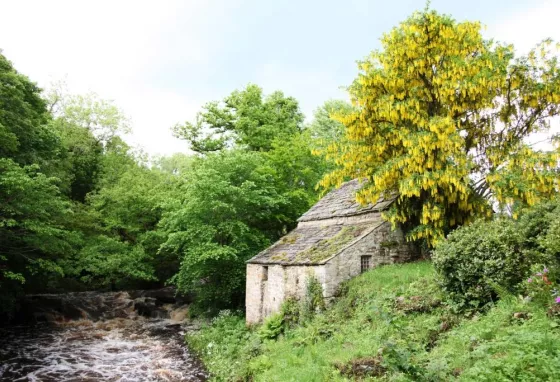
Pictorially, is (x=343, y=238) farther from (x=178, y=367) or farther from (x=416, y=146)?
(x=178, y=367)

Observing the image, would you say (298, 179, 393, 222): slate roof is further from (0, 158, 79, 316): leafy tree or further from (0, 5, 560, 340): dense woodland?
(0, 158, 79, 316): leafy tree

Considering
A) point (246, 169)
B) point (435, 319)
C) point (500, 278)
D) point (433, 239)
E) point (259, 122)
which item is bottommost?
point (435, 319)

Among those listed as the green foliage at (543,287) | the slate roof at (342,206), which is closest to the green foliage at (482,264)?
the green foliage at (543,287)

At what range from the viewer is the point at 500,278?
8.17m

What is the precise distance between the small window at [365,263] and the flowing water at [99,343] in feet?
21.3

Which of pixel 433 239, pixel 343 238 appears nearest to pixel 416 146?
pixel 433 239

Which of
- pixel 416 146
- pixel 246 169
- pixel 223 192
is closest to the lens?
pixel 416 146

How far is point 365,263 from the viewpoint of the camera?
46.2 ft

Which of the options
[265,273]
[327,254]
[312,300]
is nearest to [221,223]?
[265,273]

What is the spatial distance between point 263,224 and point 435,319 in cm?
1534

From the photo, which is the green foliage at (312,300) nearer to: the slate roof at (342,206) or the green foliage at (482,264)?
the slate roof at (342,206)

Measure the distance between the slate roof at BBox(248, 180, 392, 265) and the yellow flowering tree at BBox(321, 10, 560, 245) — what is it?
5.17 feet

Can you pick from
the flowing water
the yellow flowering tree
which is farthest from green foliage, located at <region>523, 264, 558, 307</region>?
the flowing water

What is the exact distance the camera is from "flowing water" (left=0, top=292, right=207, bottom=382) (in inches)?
545
